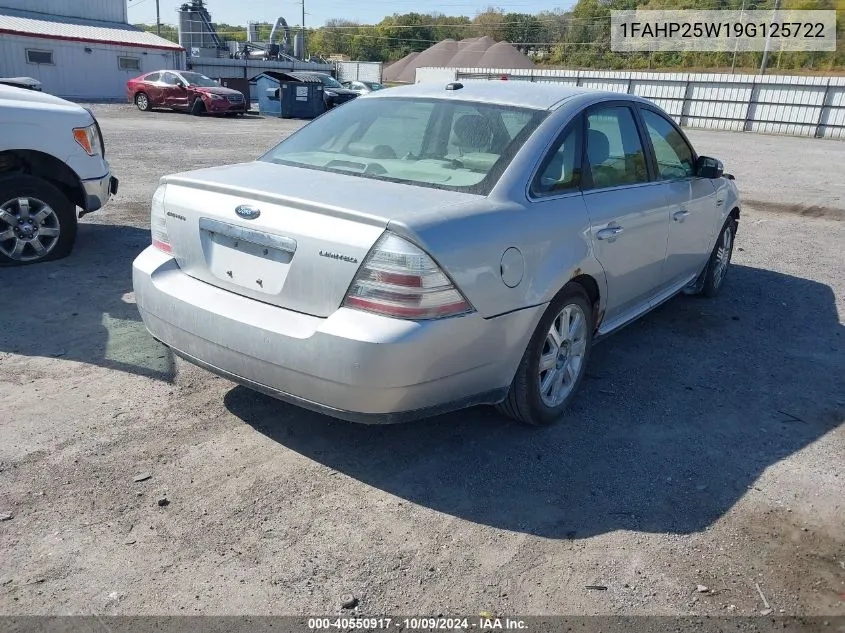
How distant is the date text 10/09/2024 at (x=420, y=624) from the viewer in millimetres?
2410

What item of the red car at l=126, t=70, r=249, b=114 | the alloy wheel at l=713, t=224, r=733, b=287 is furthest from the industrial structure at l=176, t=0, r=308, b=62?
the alloy wheel at l=713, t=224, r=733, b=287

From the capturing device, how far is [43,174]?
609 centimetres

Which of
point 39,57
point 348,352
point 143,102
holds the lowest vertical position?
point 143,102

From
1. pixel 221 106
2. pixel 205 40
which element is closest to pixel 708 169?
pixel 221 106

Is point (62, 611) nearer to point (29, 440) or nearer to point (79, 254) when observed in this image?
point (29, 440)

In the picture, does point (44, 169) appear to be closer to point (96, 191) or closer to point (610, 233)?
point (96, 191)

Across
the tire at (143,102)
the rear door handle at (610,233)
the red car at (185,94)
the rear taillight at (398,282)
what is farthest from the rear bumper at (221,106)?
the rear taillight at (398,282)

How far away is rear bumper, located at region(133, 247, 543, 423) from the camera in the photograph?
2.84 meters

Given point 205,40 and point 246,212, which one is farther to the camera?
point 205,40

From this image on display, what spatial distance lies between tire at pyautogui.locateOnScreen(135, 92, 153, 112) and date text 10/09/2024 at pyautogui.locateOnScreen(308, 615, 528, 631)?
1057 inches

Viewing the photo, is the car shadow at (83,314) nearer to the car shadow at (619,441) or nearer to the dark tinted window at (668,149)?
the car shadow at (619,441)

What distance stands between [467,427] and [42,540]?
1.98 meters

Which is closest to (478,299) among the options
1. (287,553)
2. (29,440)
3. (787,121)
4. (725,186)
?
(287,553)

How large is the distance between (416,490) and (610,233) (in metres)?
1.76
